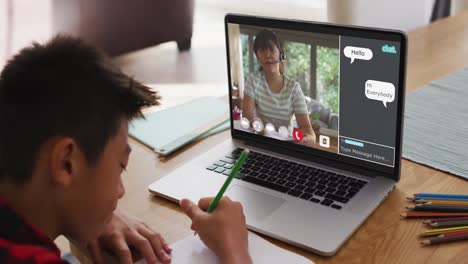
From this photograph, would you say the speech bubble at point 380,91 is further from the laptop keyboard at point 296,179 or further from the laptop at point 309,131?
the laptop keyboard at point 296,179

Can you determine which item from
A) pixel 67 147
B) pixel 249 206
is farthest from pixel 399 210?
pixel 67 147

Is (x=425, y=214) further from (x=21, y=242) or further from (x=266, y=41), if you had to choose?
(x=21, y=242)

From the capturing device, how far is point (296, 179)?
41.4 inches

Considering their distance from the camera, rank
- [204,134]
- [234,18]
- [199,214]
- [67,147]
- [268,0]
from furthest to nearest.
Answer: [268,0], [204,134], [234,18], [199,214], [67,147]

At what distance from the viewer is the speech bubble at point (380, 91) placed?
969mm

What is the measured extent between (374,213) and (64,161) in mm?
489

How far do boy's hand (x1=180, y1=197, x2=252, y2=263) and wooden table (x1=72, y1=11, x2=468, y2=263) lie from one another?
0.18ft

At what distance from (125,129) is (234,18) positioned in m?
0.40

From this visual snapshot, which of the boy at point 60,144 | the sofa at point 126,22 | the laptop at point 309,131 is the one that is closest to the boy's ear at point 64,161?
the boy at point 60,144

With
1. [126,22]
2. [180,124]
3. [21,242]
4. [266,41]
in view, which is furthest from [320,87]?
[126,22]

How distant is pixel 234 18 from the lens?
3.73ft

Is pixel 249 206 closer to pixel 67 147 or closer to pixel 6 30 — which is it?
pixel 67 147

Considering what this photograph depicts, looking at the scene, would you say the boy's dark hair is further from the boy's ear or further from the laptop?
the laptop

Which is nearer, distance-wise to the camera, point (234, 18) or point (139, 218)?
point (139, 218)
